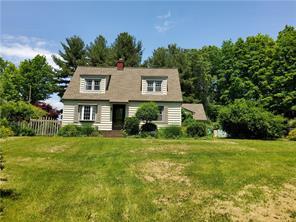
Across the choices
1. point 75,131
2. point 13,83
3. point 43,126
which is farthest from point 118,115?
point 13,83

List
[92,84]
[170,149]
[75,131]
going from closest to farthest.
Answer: [170,149]
[75,131]
[92,84]

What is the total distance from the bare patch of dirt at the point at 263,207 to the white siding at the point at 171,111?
1622 centimetres

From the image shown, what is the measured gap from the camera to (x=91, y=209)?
688cm

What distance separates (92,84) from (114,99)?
2953 millimetres

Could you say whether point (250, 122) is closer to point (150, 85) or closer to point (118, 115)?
point (150, 85)

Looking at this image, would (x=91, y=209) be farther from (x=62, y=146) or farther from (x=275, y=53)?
(x=275, y=53)

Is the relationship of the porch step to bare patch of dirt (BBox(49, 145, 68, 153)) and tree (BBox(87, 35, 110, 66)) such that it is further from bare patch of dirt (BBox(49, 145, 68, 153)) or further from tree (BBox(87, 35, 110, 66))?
tree (BBox(87, 35, 110, 66))

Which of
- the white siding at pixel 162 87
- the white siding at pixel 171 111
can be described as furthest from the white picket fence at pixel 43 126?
the white siding at pixel 162 87

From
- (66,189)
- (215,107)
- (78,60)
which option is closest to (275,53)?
(215,107)

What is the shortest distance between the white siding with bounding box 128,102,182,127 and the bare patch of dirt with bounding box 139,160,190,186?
1362 cm

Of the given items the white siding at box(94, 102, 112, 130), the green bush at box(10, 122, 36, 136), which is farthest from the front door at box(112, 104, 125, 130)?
the green bush at box(10, 122, 36, 136)

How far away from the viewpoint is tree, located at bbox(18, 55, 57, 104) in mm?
47344

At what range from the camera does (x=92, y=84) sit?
25734mm

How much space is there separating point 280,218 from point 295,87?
3176cm
